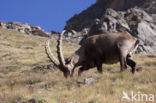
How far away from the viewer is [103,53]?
11.4 metres

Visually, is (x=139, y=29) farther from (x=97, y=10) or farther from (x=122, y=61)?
(x=97, y=10)

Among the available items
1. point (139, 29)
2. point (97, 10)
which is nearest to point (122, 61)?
point (139, 29)

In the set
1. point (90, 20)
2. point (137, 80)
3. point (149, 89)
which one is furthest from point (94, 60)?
point (90, 20)

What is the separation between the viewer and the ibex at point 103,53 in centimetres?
1095

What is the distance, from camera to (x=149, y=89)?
271 inches

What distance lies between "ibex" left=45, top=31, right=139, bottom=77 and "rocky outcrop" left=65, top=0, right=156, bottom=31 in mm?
145069

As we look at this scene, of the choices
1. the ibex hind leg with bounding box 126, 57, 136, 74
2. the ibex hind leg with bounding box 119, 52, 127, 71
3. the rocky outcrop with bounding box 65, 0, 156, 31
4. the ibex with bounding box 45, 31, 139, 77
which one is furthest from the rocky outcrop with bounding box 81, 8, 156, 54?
the rocky outcrop with bounding box 65, 0, 156, 31

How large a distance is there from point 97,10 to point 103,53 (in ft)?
603

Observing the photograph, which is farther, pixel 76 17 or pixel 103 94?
pixel 76 17

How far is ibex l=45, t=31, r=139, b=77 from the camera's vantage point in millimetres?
10953

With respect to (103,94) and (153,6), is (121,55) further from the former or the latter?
(153,6)

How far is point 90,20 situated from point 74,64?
6548 inches

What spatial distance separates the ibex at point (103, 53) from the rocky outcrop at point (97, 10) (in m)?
145

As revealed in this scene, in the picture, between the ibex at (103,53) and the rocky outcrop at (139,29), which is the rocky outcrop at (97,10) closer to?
the rocky outcrop at (139,29)
